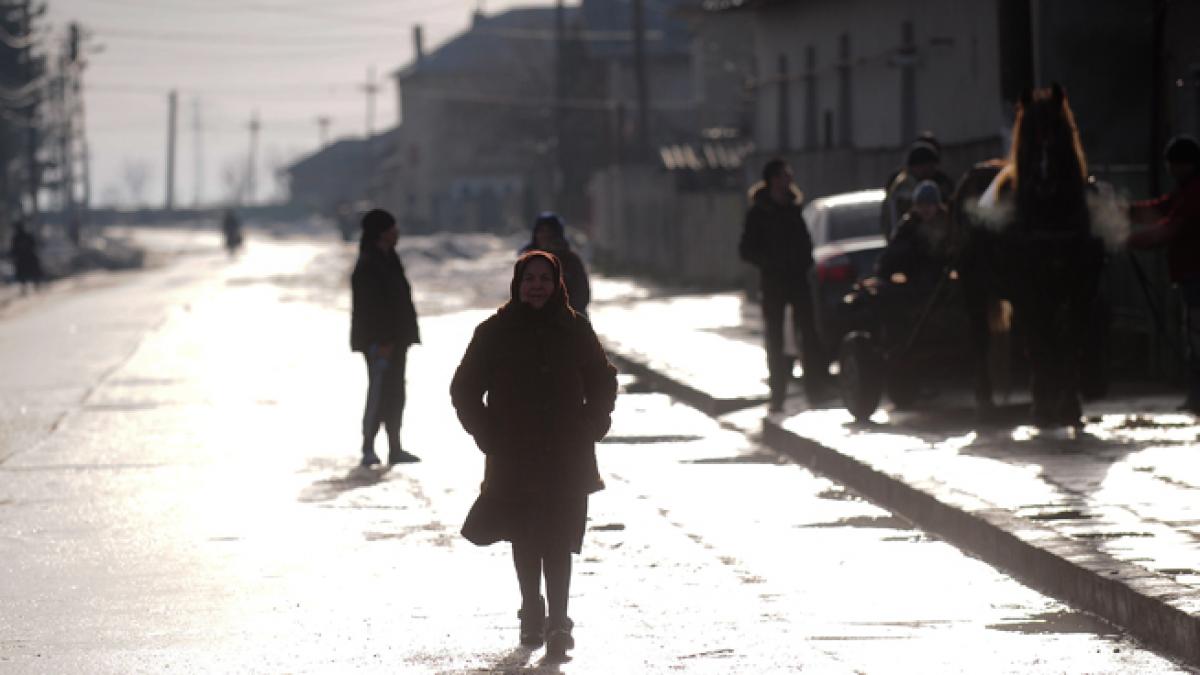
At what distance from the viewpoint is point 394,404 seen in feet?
52.0

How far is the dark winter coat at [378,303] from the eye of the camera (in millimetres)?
15602

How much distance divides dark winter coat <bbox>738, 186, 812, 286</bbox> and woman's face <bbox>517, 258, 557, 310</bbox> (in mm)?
8922

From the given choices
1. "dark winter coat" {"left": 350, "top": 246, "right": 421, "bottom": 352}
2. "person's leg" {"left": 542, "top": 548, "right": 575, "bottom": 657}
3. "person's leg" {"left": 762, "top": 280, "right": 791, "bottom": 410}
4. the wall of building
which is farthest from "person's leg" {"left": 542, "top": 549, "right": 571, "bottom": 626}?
the wall of building

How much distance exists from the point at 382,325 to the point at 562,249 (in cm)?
142

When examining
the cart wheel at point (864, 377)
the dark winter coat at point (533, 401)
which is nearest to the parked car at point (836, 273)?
the cart wheel at point (864, 377)

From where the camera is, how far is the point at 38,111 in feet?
426

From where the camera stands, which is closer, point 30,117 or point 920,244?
point 920,244

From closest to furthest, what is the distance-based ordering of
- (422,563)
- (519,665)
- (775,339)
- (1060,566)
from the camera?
(519,665), (1060,566), (422,563), (775,339)

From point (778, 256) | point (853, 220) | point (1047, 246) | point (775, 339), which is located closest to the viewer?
point (1047, 246)

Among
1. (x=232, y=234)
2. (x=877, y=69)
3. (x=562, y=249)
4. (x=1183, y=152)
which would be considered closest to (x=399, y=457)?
(x=562, y=249)

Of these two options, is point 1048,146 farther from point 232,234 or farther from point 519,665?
point 232,234

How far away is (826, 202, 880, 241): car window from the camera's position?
20.7 meters

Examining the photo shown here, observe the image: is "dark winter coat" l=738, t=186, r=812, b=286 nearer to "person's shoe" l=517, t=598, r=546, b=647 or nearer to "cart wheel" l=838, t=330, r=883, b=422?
"cart wheel" l=838, t=330, r=883, b=422

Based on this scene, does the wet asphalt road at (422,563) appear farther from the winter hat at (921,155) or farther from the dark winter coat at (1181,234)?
the dark winter coat at (1181,234)
